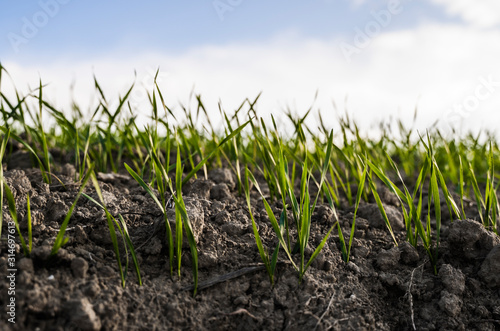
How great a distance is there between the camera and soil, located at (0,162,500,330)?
121 cm

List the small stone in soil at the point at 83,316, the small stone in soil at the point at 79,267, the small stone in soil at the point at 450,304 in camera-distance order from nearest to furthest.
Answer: the small stone in soil at the point at 83,316 < the small stone in soil at the point at 79,267 < the small stone in soil at the point at 450,304

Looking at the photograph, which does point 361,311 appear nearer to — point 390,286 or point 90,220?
point 390,286

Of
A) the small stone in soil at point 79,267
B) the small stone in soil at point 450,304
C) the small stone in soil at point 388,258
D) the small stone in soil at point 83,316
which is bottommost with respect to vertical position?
the small stone in soil at point 83,316

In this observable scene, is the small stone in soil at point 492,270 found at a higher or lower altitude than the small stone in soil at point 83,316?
higher

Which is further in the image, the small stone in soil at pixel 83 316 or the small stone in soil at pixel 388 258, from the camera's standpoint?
the small stone in soil at pixel 388 258

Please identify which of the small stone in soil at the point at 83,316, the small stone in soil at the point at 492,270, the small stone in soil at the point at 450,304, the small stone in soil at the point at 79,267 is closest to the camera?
the small stone in soil at the point at 83,316

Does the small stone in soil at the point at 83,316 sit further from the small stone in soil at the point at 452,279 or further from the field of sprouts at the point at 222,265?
the small stone in soil at the point at 452,279

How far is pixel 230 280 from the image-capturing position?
1.37 meters

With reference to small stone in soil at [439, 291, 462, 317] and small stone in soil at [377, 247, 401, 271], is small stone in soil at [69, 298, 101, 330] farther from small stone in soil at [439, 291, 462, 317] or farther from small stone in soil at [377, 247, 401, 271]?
small stone in soil at [439, 291, 462, 317]

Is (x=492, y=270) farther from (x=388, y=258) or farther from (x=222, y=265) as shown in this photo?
(x=222, y=265)

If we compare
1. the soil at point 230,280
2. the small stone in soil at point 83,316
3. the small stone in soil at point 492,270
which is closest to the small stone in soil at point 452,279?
the soil at point 230,280

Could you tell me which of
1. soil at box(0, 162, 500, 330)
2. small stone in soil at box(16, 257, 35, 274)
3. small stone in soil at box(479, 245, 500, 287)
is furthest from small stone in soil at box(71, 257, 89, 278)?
small stone in soil at box(479, 245, 500, 287)

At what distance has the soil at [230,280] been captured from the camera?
1211 millimetres

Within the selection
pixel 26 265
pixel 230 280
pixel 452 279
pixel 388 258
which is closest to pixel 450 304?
pixel 452 279
